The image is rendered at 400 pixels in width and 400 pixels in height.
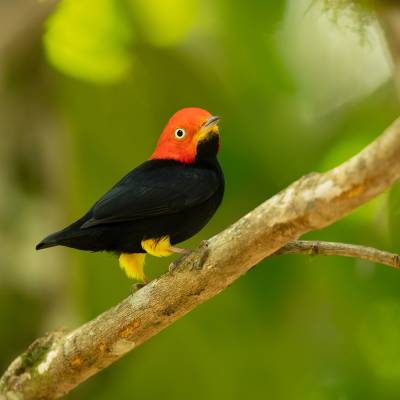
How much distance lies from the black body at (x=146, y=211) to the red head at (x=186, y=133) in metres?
0.15

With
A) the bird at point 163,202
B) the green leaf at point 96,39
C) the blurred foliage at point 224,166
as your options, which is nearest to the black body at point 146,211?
the bird at point 163,202

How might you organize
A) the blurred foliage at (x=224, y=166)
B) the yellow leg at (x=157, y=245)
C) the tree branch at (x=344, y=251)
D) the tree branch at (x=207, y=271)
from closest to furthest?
the tree branch at (x=207, y=271)
the tree branch at (x=344, y=251)
the yellow leg at (x=157, y=245)
the blurred foliage at (x=224, y=166)

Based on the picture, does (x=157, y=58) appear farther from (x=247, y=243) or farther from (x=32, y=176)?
(x=247, y=243)

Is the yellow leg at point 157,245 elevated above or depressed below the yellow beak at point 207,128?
below

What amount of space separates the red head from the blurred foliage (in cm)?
119

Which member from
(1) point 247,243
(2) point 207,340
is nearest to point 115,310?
(1) point 247,243

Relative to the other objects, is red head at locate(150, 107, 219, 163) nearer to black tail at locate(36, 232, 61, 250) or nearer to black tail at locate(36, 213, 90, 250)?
black tail at locate(36, 213, 90, 250)

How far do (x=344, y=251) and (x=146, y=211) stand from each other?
49.0 inches

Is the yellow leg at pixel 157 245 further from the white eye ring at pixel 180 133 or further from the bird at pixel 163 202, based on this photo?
the white eye ring at pixel 180 133

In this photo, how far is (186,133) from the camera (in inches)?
188

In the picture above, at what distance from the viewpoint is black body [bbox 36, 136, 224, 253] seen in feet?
14.5

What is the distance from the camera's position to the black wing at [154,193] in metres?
4.39

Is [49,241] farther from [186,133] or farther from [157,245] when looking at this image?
[186,133]

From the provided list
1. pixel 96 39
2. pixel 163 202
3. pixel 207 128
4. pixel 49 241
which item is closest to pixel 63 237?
pixel 49 241
